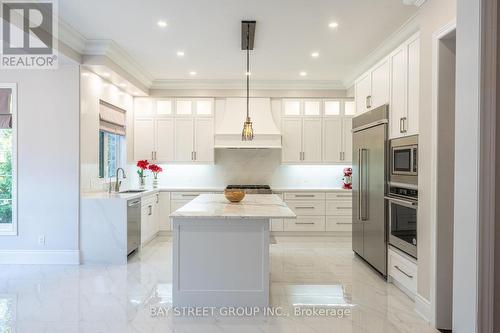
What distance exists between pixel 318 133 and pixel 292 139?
0.51 meters

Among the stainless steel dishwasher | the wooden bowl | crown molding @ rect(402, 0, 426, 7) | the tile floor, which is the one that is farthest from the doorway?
the stainless steel dishwasher

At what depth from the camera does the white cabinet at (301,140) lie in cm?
607

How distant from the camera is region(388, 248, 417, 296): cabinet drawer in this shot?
3.04 metres

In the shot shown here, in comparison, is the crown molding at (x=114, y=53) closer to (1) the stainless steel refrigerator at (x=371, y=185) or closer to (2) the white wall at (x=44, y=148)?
(2) the white wall at (x=44, y=148)

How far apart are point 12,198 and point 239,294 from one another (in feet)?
11.0

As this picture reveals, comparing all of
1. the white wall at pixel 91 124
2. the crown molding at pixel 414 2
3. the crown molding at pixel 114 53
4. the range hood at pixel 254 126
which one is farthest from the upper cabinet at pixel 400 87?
the white wall at pixel 91 124

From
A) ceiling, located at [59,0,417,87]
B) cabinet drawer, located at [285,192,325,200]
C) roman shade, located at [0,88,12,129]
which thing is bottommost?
cabinet drawer, located at [285,192,325,200]

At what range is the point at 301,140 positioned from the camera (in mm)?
6082

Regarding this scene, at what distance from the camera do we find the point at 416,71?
9.94 feet

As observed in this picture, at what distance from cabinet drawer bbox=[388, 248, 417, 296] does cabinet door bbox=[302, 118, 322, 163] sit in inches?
110

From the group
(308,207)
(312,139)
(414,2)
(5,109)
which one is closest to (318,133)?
(312,139)

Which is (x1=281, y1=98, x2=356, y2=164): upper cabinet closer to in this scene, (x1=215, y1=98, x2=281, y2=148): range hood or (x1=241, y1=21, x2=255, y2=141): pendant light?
(x1=215, y1=98, x2=281, y2=148): range hood

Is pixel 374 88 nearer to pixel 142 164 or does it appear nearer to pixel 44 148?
pixel 142 164

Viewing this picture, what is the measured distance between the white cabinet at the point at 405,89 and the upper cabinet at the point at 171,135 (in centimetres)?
347
